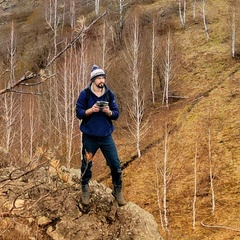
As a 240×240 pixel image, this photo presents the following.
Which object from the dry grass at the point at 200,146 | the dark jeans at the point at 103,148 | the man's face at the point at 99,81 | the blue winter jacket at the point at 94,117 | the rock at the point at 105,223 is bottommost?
the dry grass at the point at 200,146

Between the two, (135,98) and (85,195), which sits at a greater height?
(85,195)

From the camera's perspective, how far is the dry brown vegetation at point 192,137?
1444 centimetres

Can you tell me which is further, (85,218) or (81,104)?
(85,218)

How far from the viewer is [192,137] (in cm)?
1952

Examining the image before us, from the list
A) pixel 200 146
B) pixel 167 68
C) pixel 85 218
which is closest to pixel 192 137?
pixel 200 146

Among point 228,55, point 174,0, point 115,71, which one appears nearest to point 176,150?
point 115,71

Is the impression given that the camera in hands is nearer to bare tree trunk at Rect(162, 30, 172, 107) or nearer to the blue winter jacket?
the blue winter jacket

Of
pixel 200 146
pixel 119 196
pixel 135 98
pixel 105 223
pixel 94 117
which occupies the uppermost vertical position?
pixel 94 117

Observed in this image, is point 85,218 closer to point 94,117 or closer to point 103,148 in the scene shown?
point 103,148

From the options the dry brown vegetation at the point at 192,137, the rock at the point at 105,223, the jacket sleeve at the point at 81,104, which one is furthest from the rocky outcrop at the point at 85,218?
the dry brown vegetation at the point at 192,137

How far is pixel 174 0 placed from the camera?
123 feet

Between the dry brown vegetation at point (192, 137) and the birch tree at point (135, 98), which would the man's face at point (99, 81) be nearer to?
the dry brown vegetation at point (192, 137)

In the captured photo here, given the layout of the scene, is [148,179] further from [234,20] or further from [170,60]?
[234,20]

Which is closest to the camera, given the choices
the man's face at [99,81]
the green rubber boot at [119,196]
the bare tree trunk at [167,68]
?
the man's face at [99,81]
